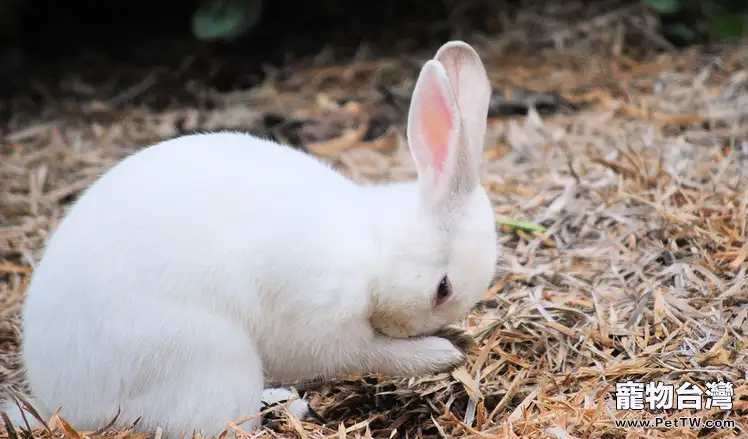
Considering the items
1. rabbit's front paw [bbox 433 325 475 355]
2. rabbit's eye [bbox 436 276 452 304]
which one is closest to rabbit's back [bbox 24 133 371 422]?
rabbit's eye [bbox 436 276 452 304]

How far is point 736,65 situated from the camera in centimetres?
588

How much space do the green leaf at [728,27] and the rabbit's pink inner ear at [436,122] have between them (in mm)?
4260

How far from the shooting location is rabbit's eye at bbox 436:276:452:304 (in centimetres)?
279

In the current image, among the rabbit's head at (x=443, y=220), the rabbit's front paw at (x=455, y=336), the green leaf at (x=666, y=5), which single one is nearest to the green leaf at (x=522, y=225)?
the rabbit's front paw at (x=455, y=336)

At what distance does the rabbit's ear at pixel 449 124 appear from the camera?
270 centimetres

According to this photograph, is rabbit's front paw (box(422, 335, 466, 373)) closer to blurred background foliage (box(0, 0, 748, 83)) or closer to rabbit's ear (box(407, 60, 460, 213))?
rabbit's ear (box(407, 60, 460, 213))

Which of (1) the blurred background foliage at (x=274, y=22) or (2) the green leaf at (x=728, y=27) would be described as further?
(1) the blurred background foliage at (x=274, y=22)

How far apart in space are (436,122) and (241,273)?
71 centimetres

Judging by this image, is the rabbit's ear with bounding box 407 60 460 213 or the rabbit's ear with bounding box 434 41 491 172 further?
the rabbit's ear with bounding box 434 41 491 172

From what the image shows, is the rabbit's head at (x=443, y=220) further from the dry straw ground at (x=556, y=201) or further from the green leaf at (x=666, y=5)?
the green leaf at (x=666, y=5)

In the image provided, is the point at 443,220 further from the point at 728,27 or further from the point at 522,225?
the point at 728,27

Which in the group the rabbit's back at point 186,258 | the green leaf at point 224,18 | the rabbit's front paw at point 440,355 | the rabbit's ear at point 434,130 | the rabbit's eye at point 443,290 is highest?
the green leaf at point 224,18

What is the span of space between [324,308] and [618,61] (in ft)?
13.1

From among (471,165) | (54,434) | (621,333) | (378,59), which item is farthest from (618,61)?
(54,434)
